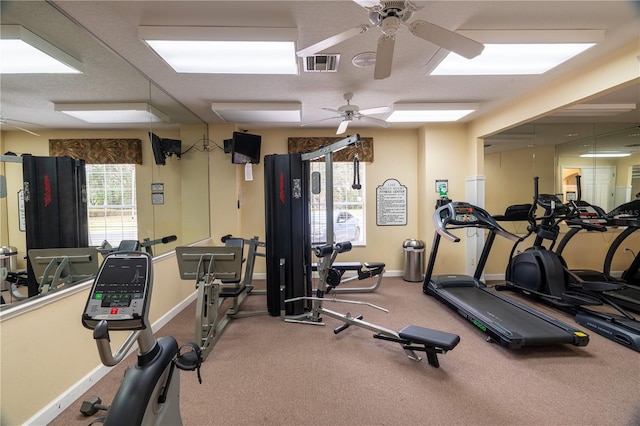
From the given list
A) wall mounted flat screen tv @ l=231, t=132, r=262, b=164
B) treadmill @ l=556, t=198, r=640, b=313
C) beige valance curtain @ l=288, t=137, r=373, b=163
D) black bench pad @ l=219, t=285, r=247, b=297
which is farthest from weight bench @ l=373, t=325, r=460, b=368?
wall mounted flat screen tv @ l=231, t=132, r=262, b=164

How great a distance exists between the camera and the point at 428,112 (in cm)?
387

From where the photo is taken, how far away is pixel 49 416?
1.76 m

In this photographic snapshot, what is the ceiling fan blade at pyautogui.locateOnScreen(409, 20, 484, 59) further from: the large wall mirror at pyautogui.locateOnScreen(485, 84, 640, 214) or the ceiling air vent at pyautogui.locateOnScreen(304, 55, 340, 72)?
the large wall mirror at pyautogui.locateOnScreen(485, 84, 640, 214)

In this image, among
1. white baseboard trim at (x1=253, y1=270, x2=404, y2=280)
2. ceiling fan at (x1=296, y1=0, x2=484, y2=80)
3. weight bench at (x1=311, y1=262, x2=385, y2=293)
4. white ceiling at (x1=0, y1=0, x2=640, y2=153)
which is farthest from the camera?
white baseboard trim at (x1=253, y1=270, x2=404, y2=280)

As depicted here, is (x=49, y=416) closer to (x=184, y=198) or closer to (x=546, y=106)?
(x=184, y=198)

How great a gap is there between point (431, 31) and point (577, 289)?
12.6 feet

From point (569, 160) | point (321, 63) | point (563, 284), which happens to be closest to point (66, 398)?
point (321, 63)

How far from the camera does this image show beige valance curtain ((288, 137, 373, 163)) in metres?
4.82

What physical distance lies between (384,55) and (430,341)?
2.24 metres

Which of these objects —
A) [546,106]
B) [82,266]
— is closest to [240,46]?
[82,266]

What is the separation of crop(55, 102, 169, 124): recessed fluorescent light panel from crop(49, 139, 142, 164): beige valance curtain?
24 cm

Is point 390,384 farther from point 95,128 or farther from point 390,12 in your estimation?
point 95,128

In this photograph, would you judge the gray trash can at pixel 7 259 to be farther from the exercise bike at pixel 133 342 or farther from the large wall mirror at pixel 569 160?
the large wall mirror at pixel 569 160

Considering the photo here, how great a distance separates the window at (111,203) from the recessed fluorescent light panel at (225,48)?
49.5 inches
